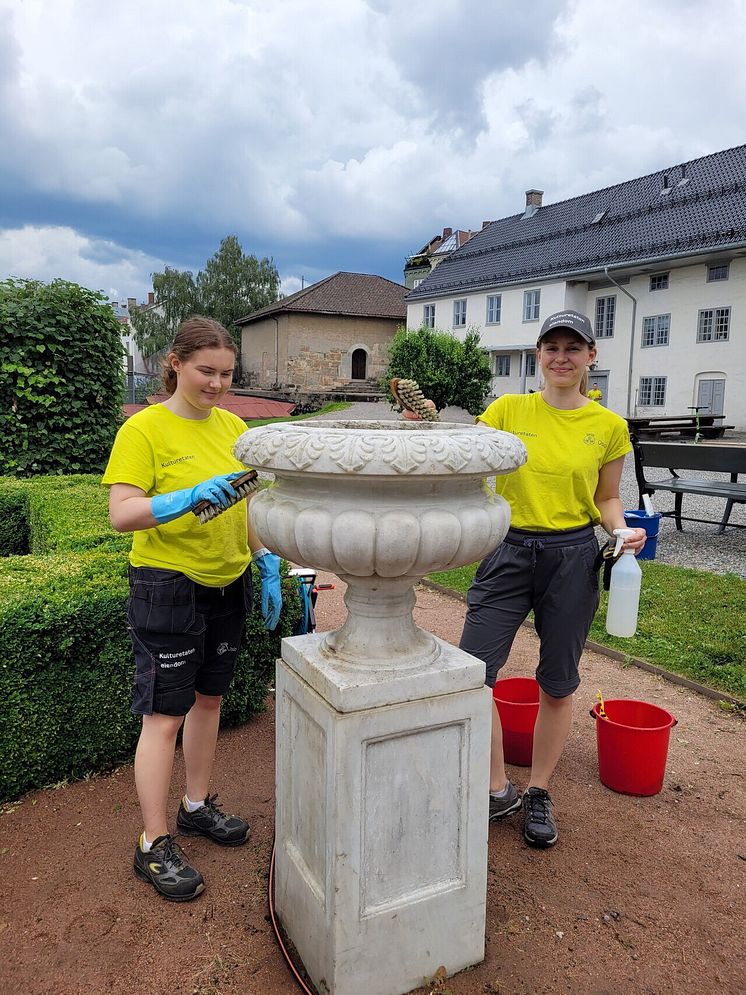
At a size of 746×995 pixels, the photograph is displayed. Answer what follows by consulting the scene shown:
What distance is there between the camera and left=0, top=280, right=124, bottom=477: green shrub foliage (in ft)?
22.7

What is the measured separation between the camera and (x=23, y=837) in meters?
2.65

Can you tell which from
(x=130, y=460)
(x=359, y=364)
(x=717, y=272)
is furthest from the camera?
(x=359, y=364)

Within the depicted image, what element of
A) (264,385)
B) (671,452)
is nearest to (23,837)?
(671,452)

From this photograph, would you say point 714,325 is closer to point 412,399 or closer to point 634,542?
point 634,542

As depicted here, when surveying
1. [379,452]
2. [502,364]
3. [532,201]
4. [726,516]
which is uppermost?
[532,201]

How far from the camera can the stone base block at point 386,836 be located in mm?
1835

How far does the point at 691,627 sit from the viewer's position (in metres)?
4.88

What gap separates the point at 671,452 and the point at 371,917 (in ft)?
24.2

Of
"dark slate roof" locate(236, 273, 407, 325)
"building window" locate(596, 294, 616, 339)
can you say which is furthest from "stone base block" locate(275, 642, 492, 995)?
"dark slate roof" locate(236, 273, 407, 325)

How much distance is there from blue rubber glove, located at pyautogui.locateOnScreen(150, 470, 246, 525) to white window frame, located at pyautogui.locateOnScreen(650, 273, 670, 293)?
27.0m

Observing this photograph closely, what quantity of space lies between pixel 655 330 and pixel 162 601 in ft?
88.1

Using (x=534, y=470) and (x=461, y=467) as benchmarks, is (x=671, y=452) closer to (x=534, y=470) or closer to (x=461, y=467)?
(x=534, y=470)

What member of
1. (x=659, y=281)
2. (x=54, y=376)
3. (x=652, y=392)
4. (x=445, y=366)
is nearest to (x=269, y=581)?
(x=54, y=376)

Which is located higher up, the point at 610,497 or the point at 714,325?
the point at 714,325
